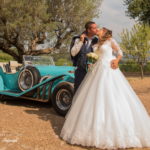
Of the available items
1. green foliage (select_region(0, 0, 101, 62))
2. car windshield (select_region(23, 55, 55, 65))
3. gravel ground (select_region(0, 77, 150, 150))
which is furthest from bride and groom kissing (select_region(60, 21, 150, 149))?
green foliage (select_region(0, 0, 101, 62))

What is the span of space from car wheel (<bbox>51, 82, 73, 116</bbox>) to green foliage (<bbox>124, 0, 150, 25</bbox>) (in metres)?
15.3

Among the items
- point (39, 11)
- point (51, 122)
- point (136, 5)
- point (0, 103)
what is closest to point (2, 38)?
point (39, 11)

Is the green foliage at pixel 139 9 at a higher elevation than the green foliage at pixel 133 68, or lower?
higher

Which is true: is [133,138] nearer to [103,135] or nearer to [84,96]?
[103,135]

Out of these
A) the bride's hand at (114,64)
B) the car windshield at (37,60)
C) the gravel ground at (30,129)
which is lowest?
the gravel ground at (30,129)

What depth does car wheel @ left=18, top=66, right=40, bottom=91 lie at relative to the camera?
7184 mm

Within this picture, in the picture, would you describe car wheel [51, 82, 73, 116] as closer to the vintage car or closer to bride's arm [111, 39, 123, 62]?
the vintage car

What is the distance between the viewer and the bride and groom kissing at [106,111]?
3.93m

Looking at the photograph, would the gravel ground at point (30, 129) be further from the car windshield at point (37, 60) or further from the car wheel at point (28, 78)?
the car windshield at point (37, 60)

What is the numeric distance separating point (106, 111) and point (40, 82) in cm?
344

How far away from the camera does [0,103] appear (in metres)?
8.02

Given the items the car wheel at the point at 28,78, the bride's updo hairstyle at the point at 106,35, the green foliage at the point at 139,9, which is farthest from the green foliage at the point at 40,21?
the bride's updo hairstyle at the point at 106,35

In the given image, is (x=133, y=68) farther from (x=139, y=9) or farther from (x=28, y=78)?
(x=28, y=78)

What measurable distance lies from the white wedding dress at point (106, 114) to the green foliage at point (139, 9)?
54.3 ft
